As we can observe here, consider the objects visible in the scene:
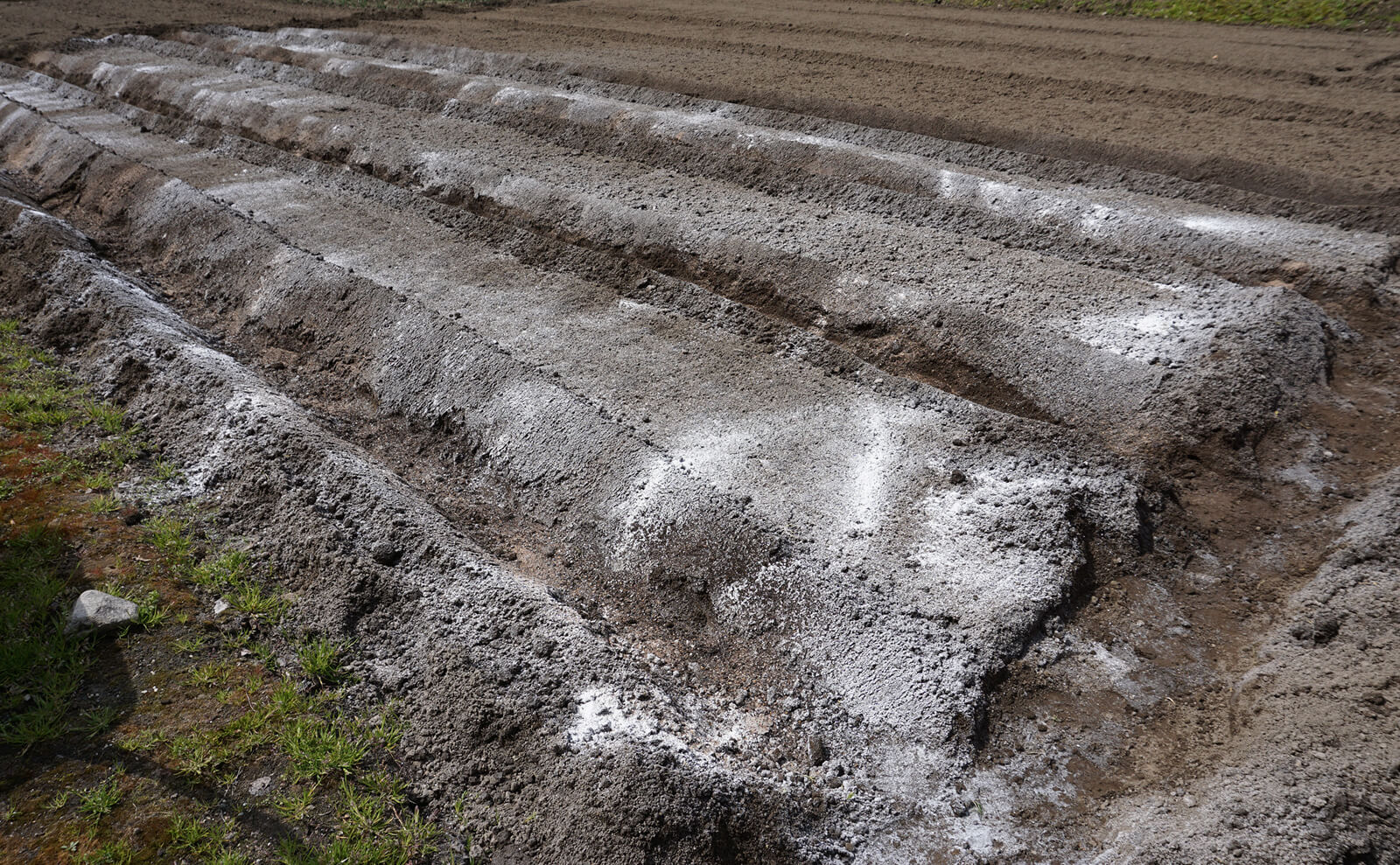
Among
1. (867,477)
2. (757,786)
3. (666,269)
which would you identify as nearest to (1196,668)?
(867,477)

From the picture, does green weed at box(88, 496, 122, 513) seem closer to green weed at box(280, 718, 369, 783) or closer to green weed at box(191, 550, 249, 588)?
green weed at box(191, 550, 249, 588)

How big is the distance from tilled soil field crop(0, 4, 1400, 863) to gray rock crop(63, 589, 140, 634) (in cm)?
72

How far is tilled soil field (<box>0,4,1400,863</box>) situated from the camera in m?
3.29

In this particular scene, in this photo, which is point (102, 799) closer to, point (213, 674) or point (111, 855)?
point (111, 855)

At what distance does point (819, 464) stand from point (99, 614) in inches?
150

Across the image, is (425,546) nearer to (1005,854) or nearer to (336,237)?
(1005,854)

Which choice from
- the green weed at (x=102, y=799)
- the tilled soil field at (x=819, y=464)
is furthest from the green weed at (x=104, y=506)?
the green weed at (x=102, y=799)

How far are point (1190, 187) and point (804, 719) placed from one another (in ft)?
22.8

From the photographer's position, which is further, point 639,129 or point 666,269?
point 639,129

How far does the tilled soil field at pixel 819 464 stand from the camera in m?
3.29

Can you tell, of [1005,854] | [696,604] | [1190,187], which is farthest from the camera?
[1190,187]

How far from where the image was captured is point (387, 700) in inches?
146

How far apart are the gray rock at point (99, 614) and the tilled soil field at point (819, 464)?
0.72 metres

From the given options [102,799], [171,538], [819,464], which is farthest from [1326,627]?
[171,538]
